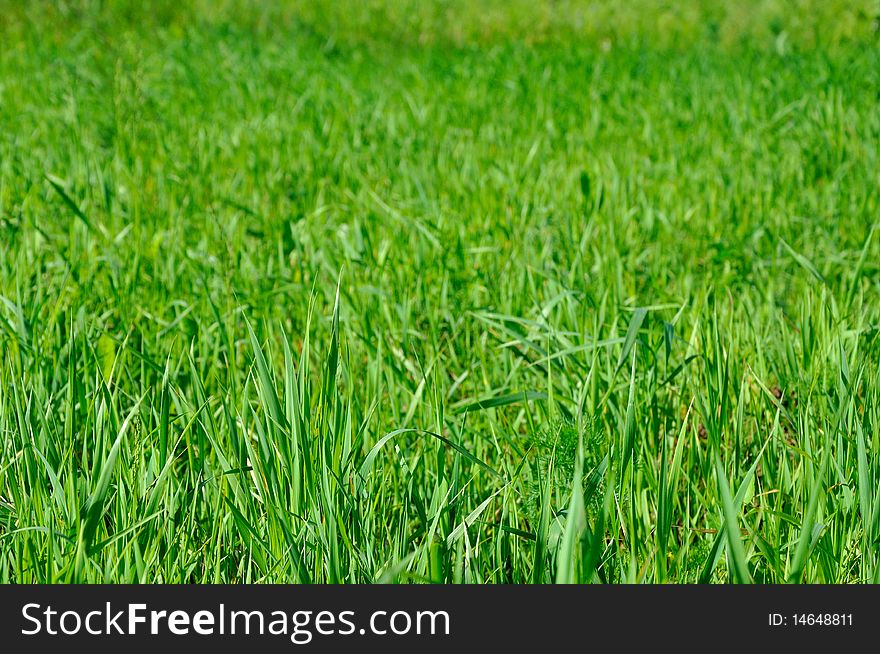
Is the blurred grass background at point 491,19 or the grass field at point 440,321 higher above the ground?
the blurred grass background at point 491,19

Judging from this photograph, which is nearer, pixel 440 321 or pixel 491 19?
pixel 440 321

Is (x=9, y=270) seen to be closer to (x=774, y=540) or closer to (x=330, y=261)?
(x=330, y=261)

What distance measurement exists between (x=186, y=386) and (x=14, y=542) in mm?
712

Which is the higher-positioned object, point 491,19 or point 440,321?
point 491,19

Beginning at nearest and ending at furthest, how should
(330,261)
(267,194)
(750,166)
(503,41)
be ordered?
(330,261) < (267,194) < (750,166) < (503,41)

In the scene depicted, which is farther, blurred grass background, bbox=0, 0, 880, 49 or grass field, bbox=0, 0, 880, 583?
blurred grass background, bbox=0, 0, 880, 49

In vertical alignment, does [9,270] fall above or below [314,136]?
below

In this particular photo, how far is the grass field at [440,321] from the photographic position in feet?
4.14

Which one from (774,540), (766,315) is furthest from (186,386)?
(766,315)

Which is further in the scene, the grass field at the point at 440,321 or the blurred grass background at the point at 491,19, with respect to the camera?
the blurred grass background at the point at 491,19

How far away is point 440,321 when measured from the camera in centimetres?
225

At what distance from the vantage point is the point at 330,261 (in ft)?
8.48

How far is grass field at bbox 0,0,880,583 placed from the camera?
126 cm

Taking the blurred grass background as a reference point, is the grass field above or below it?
below
